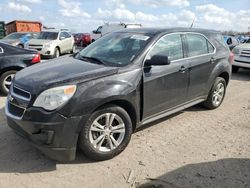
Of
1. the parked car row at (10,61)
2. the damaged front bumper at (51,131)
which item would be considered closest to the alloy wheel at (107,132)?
the damaged front bumper at (51,131)

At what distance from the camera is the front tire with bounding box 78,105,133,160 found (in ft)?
12.4

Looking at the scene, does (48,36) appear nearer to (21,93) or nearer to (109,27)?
(109,27)

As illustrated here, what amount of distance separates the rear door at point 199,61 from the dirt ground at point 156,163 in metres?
0.67

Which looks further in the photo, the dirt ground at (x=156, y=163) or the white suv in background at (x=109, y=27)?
the white suv in background at (x=109, y=27)

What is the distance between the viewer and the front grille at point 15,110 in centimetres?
372

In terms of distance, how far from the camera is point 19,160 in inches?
156

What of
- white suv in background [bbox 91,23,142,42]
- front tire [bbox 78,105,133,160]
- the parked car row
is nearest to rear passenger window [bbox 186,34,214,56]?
front tire [bbox 78,105,133,160]

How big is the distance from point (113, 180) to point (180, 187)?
0.79 metres

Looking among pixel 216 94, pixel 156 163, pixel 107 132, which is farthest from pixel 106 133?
pixel 216 94

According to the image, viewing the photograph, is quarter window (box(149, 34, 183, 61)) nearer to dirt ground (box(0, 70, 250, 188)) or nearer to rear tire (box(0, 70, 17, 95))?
dirt ground (box(0, 70, 250, 188))

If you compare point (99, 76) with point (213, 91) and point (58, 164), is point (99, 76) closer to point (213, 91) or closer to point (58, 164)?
point (58, 164)

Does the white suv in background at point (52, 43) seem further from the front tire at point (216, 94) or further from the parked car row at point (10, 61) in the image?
the front tire at point (216, 94)

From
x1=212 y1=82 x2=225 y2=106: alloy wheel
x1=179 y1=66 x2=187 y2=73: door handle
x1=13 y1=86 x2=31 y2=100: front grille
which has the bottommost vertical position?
x1=212 y1=82 x2=225 y2=106: alloy wheel

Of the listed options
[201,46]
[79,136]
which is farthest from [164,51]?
[79,136]
